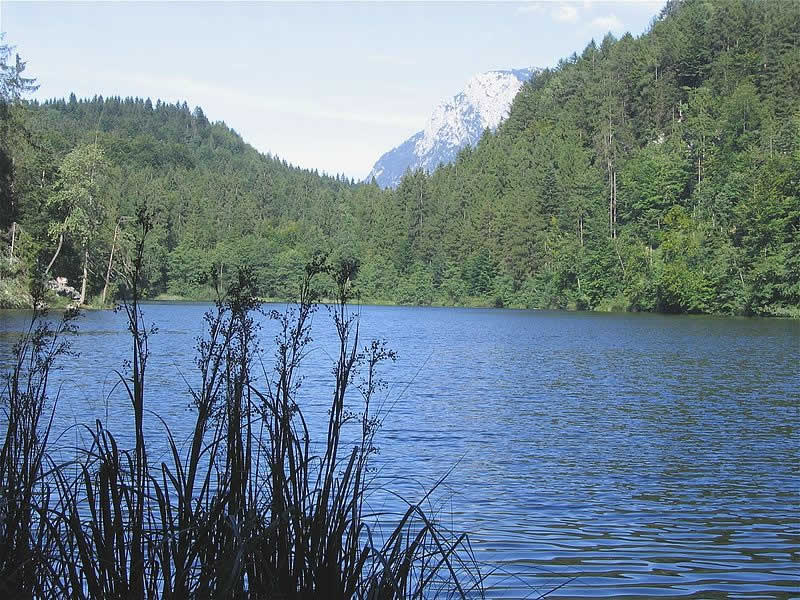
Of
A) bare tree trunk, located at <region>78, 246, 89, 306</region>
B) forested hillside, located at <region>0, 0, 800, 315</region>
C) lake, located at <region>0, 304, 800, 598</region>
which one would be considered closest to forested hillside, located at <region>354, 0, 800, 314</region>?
forested hillside, located at <region>0, 0, 800, 315</region>

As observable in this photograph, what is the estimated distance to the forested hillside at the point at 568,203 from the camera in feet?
205

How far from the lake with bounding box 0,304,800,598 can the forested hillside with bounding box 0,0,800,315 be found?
20.2 m

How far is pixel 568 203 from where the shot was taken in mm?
92562

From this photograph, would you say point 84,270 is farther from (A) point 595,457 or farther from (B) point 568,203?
(A) point 595,457

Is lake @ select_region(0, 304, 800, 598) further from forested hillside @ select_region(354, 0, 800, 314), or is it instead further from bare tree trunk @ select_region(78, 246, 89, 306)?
forested hillside @ select_region(354, 0, 800, 314)

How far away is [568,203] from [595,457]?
3193 inches

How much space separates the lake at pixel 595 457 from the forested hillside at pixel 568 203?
2021 cm

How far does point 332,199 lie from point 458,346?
421 feet

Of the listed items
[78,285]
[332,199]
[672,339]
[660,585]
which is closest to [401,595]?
[660,585]

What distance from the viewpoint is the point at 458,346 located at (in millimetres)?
39344

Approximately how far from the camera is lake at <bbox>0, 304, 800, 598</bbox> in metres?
8.20

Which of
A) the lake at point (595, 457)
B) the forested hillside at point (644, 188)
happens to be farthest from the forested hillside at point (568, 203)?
the lake at point (595, 457)

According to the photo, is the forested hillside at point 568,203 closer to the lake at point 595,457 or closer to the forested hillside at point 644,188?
the forested hillside at point 644,188

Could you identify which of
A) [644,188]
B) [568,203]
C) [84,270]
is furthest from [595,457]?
[568,203]
